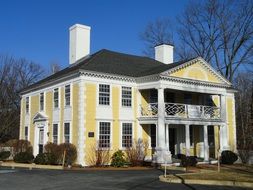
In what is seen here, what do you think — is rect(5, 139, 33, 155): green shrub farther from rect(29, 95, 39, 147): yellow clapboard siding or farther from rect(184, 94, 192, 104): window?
rect(184, 94, 192, 104): window

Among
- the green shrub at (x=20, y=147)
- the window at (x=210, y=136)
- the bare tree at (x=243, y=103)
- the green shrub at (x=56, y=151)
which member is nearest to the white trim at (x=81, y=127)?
the green shrub at (x=56, y=151)

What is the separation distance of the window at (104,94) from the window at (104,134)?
1495mm

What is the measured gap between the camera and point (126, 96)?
28.4m

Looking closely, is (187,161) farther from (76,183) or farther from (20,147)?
(20,147)

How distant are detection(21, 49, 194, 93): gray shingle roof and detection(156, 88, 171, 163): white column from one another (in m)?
2.30

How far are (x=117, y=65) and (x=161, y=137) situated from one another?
704 cm

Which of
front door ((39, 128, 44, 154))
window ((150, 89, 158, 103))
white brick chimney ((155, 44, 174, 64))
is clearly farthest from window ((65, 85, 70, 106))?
white brick chimney ((155, 44, 174, 64))

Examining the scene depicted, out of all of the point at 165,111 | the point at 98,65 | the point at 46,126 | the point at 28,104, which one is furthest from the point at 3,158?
the point at 165,111

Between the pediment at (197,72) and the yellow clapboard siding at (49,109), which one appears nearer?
the pediment at (197,72)

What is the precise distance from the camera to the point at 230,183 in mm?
16141

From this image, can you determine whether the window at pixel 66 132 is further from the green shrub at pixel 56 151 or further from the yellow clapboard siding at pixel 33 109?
the yellow clapboard siding at pixel 33 109

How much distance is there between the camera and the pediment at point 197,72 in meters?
28.0

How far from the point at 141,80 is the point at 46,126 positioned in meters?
8.75

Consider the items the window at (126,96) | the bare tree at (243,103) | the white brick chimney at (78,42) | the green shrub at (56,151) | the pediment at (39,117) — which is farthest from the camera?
the bare tree at (243,103)
